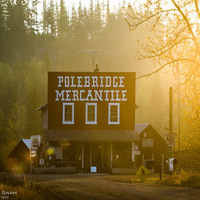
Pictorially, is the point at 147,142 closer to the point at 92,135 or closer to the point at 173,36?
the point at 92,135

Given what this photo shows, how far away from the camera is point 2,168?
81.1m

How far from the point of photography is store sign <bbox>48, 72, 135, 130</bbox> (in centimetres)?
5516

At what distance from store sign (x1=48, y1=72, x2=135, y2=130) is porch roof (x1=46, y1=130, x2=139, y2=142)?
70 cm

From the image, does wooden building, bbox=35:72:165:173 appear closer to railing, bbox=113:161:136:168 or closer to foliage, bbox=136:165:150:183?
railing, bbox=113:161:136:168

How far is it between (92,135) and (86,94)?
4402 millimetres

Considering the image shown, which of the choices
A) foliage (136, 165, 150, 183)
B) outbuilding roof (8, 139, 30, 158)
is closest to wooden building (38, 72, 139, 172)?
outbuilding roof (8, 139, 30, 158)

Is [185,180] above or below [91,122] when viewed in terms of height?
below

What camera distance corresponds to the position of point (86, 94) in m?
55.8

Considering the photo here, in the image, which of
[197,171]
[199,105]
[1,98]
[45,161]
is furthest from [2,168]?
[1,98]

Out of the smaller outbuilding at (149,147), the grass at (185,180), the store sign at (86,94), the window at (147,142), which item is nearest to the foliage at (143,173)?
the grass at (185,180)

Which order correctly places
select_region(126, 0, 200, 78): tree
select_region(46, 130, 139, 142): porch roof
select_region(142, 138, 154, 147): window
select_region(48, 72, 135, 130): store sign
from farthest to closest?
select_region(142, 138, 154, 147): window, select_region(48, 72, 135, 130): store sign, select_region(46, 130, 139, 142): porch roof, select_region(126, 0, 200, 78): tree


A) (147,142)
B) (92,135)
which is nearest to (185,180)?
(92,135)

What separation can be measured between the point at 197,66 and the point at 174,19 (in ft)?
7.43

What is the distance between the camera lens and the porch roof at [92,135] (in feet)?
174
